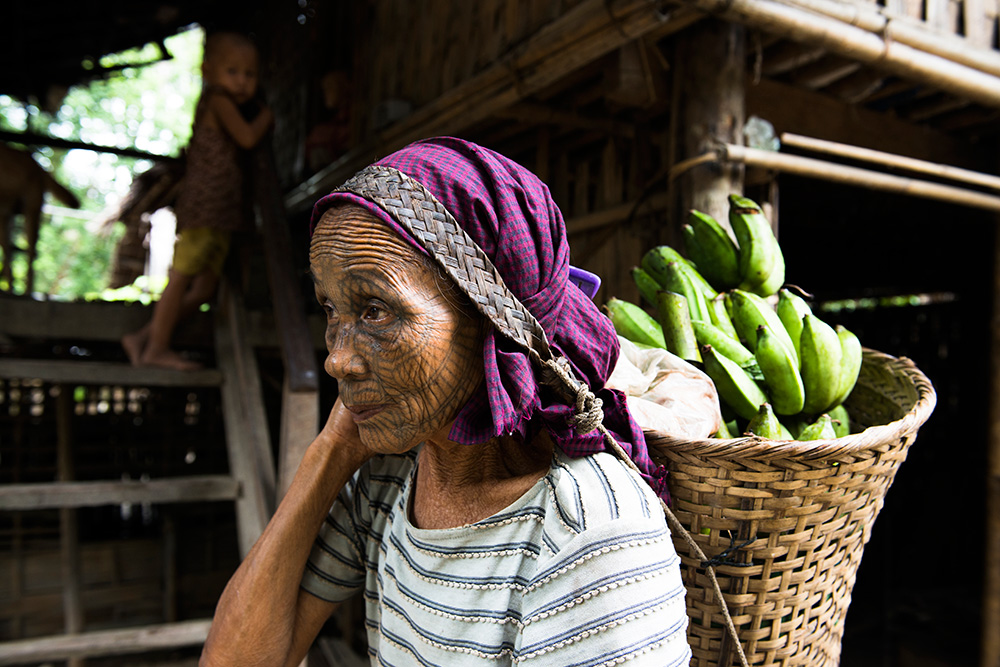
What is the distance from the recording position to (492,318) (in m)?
0.91

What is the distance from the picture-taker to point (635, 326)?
1.58 meters

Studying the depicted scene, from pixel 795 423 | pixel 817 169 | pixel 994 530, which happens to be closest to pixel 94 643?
pixel 795 423

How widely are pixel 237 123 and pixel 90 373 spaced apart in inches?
55.5

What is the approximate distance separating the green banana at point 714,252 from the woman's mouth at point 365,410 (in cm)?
115

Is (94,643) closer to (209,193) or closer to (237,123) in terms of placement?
(209,193)

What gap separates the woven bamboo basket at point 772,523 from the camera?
3.63 ft

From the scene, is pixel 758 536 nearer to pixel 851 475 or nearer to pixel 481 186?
pixel 851 475

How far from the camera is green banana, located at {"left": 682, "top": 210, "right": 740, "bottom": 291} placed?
1.78 m

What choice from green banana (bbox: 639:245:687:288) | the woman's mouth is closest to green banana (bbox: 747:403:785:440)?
green banana (bbox: 639:245:687:288)

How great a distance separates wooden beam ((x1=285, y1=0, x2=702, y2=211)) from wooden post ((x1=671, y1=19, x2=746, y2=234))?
117mm

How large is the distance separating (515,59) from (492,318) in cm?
195

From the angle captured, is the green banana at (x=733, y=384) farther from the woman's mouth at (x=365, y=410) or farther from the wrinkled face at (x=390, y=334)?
the woman's mouth at (x=365, y=410)

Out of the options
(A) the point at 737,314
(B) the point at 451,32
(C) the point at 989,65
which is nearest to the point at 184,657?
(B) the point at 451,32

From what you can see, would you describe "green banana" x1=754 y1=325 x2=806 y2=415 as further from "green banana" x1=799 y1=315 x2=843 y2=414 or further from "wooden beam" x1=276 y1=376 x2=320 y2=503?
"wooden beam" x1=276 y1=376 x2=320 y2=503
